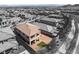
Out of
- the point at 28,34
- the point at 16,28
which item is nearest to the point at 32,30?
the point at 28,34

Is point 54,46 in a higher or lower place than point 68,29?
lower

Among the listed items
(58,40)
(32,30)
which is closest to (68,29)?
(58,40)

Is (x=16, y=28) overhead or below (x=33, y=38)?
overhead

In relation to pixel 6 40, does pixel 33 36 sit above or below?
above

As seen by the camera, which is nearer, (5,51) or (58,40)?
(5,51)
